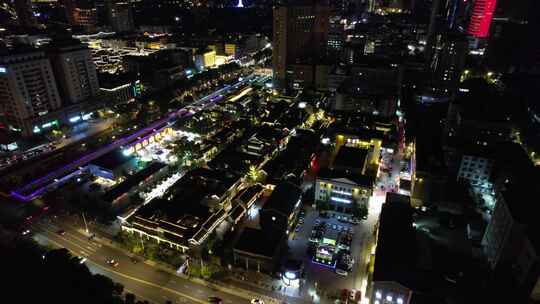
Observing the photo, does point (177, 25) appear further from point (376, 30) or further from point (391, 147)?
point (391, 147)

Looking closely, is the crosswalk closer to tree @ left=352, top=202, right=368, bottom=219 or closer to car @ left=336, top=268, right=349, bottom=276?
car @ left=336, top=268, right=349, bottom=276

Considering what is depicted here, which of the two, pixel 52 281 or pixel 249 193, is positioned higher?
pixel 52 281

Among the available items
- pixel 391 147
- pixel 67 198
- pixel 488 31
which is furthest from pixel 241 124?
pixel 488 31

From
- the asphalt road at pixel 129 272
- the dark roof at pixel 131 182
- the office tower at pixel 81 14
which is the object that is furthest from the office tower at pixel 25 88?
the office tower at pixel 81 14

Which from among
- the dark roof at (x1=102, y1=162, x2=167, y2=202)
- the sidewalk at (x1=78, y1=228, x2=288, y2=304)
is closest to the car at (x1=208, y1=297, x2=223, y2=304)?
the sidewalk at (x1=78, y1=228, x2=288, y2=304)

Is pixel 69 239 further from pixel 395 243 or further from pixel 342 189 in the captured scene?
pixel 395 243

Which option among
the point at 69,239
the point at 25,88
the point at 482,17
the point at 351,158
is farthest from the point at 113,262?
the point at 482,17

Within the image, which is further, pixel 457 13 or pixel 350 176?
pixel 457 13
